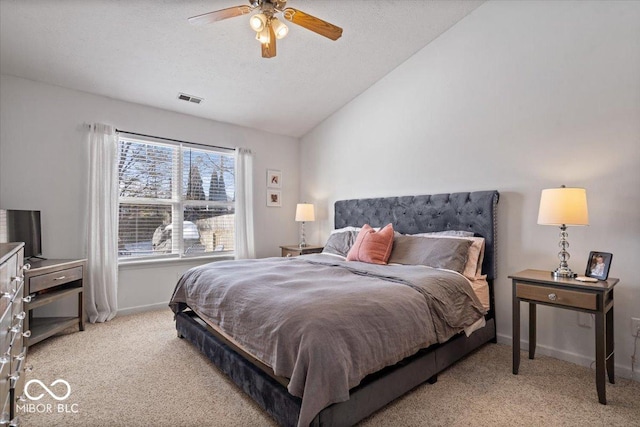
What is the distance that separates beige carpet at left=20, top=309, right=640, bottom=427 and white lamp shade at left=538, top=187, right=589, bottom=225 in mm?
1137

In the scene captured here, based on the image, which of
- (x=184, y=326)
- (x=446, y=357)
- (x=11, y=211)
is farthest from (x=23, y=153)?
(x=446, y=357)

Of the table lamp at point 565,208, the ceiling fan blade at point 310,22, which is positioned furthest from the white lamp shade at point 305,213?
the table lamp at point 565,208

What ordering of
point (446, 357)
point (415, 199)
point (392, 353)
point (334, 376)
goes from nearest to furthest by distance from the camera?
point (334, 376), point (392, 353), point (446, 357), point (415, 199)

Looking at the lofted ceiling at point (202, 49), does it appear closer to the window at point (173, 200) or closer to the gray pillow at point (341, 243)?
the window at point (173, 200)

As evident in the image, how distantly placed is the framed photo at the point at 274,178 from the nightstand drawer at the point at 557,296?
12.0ft

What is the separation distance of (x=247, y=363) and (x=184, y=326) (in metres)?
1.13

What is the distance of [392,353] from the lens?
67.8 inches

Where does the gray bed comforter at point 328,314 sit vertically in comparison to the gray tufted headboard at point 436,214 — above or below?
below

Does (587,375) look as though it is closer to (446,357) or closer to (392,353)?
(446,357)

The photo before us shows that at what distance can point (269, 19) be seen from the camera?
2141mm

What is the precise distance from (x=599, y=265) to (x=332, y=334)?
204 centimetres


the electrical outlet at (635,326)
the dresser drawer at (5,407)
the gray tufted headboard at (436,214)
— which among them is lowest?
the electrical outlet at (635,326)

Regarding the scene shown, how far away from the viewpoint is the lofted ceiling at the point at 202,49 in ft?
8.43

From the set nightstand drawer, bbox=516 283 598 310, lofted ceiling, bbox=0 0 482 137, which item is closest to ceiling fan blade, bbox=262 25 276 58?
lofted ceiling, bbox=0 0 482 137
